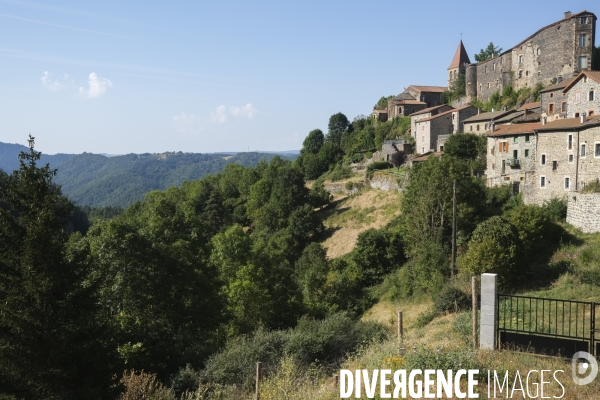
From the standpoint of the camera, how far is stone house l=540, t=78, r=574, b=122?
131 feet

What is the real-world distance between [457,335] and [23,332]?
11.8m

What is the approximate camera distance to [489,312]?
1165 centimetres

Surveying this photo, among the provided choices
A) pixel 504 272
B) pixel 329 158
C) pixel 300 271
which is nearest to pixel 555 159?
pixel 504 272

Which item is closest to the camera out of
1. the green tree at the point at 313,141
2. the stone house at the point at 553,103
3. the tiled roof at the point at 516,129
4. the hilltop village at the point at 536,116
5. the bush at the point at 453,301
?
the bush at the point at 453,301

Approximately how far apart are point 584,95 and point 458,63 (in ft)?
131

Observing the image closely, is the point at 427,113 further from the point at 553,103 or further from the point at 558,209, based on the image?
the point at 558,209

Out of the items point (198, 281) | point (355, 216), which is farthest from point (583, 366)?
point (355, 216)

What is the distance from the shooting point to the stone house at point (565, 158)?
29.6 metres

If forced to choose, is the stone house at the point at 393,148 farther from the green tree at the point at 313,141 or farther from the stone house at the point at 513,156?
the green tree at the point at 313,141

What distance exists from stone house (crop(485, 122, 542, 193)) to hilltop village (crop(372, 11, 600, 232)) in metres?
0.07

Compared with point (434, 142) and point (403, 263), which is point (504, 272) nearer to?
point (403, 263)

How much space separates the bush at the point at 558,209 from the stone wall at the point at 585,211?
55 cm

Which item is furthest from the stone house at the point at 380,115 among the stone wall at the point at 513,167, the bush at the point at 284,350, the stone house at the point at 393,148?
the bush at the point at 284,350

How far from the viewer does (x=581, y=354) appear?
10.9 metres
